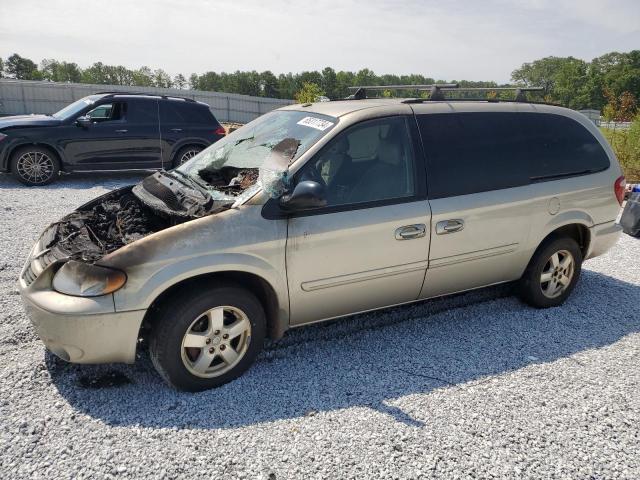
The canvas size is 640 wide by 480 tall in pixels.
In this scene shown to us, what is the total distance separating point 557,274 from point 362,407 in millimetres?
2547

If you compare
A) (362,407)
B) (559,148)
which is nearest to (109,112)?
(559,148)

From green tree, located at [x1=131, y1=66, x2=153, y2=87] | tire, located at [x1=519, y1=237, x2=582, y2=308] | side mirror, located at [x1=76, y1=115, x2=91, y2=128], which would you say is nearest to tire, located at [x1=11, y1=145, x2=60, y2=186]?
side mirror, located at [x1=76, y1=115, x2=91, y2=128]

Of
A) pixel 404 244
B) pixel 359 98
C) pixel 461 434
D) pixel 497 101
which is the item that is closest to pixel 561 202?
pixel 497 101

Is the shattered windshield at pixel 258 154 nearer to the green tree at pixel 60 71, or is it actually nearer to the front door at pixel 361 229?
the front door at pixel 361 229

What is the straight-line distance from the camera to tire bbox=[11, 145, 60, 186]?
909cm

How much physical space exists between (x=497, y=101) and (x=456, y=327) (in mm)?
2016

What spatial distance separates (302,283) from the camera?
3.36 metres

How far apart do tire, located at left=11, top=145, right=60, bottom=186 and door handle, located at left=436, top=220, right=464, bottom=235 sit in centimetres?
822

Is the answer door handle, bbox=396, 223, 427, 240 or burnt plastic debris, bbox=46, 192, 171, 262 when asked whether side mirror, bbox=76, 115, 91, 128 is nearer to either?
burnt plastic debris, bbox=46, 192, 171, 262

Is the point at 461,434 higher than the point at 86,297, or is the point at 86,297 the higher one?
A: the point at 86,297

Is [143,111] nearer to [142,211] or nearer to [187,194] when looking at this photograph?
[142,211]

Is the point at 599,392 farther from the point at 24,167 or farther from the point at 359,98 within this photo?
the point at 24,167

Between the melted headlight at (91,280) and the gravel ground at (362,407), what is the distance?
71 cm

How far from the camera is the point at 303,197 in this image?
10.2 ft
